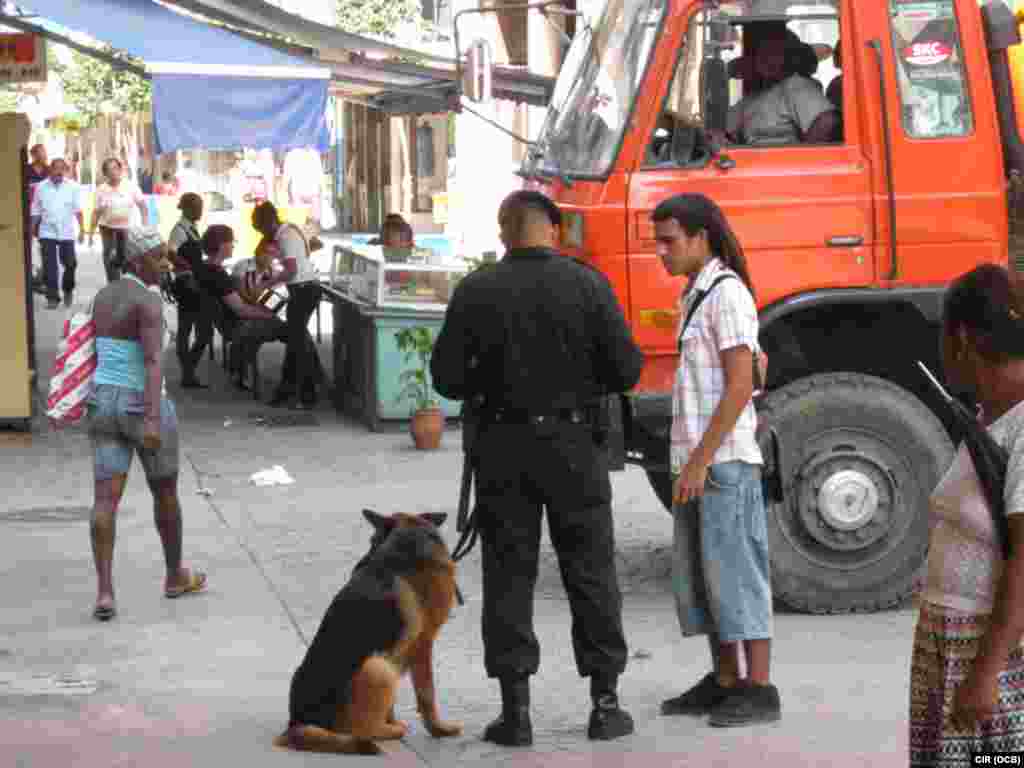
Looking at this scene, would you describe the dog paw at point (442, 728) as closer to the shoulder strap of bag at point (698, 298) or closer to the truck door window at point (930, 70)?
the shoulder strap of bag at point (698, 298)

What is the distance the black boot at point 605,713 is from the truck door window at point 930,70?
307 centimetres

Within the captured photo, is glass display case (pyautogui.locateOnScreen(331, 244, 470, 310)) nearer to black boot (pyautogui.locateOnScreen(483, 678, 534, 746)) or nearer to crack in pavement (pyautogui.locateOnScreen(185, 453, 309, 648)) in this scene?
crack in pavement (pyautogui.locateOnScreen(185, 453, 309, 648))

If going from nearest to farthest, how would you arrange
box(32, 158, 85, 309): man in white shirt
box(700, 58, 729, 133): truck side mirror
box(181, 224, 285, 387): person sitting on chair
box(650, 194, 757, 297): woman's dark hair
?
1. box(650, 194, 757, 297): woman's dark hair
2. box(700, 58, 729, 133): truck side mirror
3. box(181, 224, 285, 387): person sitting on chair
4. box(32, 158, 85, 309): man in white shirt

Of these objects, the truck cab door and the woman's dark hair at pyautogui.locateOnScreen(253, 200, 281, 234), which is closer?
the truck cab door

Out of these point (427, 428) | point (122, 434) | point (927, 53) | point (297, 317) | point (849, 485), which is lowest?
point (427, 428)

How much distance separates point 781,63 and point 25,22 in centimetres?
1427

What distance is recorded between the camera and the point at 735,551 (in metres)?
6.51

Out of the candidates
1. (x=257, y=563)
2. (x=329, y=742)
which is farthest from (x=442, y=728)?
(x=257, y=563)

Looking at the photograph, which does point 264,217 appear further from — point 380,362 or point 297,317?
point 380,362

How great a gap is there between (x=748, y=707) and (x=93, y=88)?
44143 mm

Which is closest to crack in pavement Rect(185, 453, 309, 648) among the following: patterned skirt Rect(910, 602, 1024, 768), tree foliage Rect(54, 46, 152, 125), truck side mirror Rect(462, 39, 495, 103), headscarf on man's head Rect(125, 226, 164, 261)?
headscarf on man's head Rect(125, 226, 164, 261)

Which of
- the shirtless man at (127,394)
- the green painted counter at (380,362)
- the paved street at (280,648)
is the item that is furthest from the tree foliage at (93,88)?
the shirtless man at (127,394)

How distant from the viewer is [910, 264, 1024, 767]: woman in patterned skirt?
3.73m

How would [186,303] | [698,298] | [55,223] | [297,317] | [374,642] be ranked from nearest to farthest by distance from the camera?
1. [374,642]
2. [698,298]
3. [297,317]
4. [186,303]
5. [55,223]
